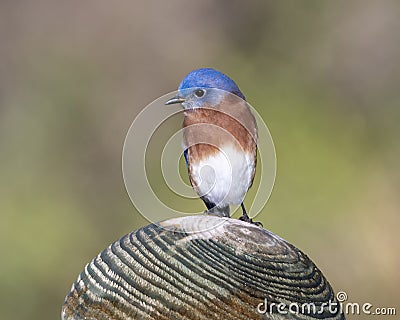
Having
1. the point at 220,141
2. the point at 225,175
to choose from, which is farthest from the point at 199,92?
the point at 225,175

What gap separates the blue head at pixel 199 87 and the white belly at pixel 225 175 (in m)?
0.27

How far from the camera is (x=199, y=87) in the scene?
324 centimetres

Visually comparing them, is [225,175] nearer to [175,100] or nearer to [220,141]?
[220,141]

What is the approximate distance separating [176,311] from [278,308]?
0.29 metres

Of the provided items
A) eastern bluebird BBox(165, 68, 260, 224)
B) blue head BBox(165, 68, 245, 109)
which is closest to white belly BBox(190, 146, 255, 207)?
eastern bluebird BBox(165, 68, 260, 224)

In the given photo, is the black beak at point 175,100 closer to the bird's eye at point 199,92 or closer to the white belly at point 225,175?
the bird's eye at point 199,92

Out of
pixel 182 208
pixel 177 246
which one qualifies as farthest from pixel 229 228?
pixel 182 208

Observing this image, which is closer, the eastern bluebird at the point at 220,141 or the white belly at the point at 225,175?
the eastern bluebird at the point at 220,141

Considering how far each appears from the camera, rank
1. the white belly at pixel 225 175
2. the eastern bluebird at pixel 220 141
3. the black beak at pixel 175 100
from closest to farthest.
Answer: the black beak at pixel 175 100 → the eastern bluebird at pixel 220 141 → the white belly at pixel 225 175

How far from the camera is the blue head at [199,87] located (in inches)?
127

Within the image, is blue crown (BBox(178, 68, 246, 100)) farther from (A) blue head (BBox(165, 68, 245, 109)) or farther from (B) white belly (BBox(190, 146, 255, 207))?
(B) white belly (BBox(190, 146, 255, 207))

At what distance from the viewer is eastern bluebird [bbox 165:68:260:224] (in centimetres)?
332

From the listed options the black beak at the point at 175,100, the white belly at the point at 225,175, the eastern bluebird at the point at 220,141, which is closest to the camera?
the black beak at the point at 175,100

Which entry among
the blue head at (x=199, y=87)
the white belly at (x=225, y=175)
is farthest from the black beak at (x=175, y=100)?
the white belly at (x=225, y=175)
